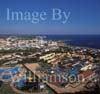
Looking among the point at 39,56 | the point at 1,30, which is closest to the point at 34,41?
the point at 39,56

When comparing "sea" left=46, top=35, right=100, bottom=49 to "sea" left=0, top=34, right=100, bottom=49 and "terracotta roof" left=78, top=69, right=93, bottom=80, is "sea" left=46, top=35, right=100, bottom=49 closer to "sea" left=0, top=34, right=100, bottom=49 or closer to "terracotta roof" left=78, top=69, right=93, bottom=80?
"sea" left=0, top=34, right=100, bottom=49

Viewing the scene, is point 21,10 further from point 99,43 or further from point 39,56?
point 99,43

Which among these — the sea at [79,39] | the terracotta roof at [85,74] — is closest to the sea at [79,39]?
the sea at [79,39]

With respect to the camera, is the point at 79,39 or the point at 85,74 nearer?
the point at 85,74

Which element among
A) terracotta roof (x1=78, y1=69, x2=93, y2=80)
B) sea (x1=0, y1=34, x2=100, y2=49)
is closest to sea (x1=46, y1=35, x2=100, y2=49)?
sea (x1=0, y1=34, x2=100, y2=49)

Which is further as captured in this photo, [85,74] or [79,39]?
[79,39]

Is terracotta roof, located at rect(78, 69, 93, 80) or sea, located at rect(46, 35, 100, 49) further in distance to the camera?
sea, located at rect(46, 35, 100, 49)

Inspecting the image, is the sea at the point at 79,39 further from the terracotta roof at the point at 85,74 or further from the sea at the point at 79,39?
the terracotta roof at the point at 85,74

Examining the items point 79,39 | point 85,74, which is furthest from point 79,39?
point 85,74

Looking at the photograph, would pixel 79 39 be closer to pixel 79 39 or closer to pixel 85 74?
pixel 79 39

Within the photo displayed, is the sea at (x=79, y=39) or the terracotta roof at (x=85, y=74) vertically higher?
the sea at (x=79, y=39)

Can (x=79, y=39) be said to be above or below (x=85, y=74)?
above

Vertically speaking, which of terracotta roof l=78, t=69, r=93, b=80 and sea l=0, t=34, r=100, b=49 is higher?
sea l=0, t=34, r=100, b=49
